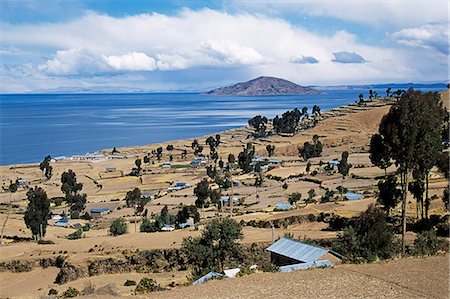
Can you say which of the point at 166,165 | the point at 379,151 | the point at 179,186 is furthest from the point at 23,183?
the point at 379,151

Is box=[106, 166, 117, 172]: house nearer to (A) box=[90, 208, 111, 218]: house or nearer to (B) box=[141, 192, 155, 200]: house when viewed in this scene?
(B) box=[141, 192, 155, 200]: house

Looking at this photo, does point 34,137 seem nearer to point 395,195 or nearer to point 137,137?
point 137,137

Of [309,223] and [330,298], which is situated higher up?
[330,298]

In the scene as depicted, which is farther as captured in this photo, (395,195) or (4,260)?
(4,260)

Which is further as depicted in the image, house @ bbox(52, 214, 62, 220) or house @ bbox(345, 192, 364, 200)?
house @ bbox(52, 214, 62, 220)

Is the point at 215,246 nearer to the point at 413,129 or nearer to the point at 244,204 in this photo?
the point at 413,129

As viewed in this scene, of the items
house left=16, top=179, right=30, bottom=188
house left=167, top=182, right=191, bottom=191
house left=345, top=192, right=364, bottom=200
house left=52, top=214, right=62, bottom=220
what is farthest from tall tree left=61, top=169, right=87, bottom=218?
house left=345, top=192, right=364, bottom=200

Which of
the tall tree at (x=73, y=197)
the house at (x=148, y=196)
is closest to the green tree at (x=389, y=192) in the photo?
the tall tree at (x=73, y=197)

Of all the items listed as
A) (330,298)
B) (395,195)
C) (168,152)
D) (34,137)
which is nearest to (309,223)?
(395,195)

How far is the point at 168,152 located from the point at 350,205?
7905 centimetres

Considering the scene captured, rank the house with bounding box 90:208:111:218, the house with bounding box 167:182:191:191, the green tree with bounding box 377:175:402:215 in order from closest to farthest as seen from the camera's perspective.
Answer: the green tree with bounding box 377:175:402:215, the house with bounding box 90:208:111:218, the house with bounding box 167:182:191:191

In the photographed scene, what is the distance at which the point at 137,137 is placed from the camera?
155625 mm

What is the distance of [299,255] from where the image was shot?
829 inches

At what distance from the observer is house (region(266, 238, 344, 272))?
1997 centimetres
